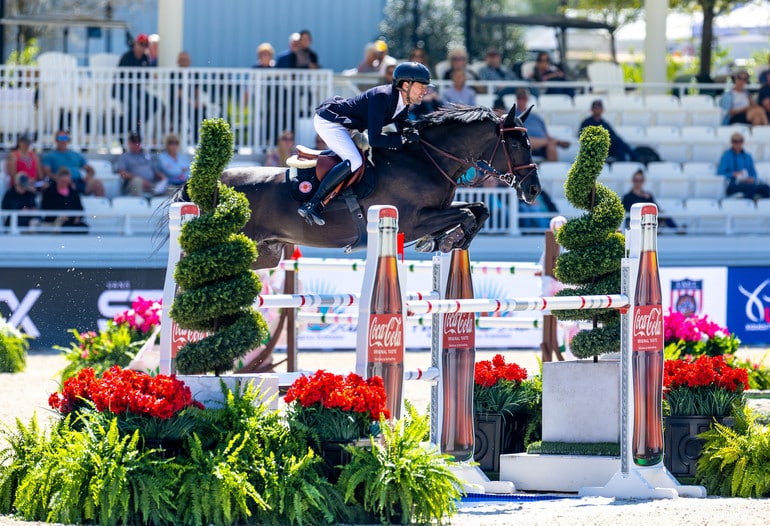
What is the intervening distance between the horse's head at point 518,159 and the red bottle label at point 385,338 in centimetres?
257

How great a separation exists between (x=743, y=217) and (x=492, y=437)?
30.5 feet

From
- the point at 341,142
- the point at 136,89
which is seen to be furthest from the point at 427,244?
the point at 136,89

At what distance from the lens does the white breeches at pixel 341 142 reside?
28.2 feet

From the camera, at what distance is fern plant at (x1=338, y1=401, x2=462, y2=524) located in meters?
5.72

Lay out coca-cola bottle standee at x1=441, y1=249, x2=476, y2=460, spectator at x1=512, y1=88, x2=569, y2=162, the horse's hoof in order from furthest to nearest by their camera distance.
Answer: spectator at x1=512, y1=88, x2=569, y2=162 < the horse's hoof < coca-cola bottle standee at x1=441, y1=249, x2=476, y2=460

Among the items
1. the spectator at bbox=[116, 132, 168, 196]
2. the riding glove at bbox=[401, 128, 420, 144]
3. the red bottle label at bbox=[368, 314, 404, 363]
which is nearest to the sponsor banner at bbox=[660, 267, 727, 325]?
the spectator at bbox=[116, 132, 168, 196]

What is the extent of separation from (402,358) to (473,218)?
2.24 meters

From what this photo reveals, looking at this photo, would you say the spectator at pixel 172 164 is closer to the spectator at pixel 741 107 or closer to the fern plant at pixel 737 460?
the spectator at pixel 741 107

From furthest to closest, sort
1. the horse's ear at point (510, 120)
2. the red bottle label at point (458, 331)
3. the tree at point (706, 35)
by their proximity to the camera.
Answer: the tree at point (706, 35) → the horse's ear at point (510, 120) → the red bottle label at point (458, 331)

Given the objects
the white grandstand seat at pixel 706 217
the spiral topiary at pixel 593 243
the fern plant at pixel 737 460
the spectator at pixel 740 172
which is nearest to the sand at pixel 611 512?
the fern plant at pixel 737 460

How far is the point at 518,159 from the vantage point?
28.3ft

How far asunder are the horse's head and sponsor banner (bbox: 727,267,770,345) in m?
6.52

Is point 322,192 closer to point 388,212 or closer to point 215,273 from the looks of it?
Result: point 388,212

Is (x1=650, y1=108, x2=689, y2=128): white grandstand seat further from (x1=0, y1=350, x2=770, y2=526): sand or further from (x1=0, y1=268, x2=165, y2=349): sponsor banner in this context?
(x1=0, y1=350, x2=770, y2=526): sand
